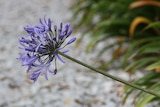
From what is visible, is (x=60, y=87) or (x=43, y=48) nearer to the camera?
(x=43, y=48)

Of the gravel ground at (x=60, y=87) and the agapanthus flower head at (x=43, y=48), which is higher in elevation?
the gravel ground at (x=60, y=87)

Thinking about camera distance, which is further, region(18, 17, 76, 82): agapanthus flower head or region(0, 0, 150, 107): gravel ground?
region(0, 0, 150, 107): gravel ground

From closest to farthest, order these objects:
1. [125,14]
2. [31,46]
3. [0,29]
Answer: [31,46] → [125,14] → [0,29]

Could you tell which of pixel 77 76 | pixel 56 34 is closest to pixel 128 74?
pixel 77 76

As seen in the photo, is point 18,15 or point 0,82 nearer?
point 0,82

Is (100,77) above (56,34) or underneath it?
above

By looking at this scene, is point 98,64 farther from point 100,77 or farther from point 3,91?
point 3,91

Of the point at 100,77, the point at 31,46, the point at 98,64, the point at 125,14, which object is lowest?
the point at 31,46

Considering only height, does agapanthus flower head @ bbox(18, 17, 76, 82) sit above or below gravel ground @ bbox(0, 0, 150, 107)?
below

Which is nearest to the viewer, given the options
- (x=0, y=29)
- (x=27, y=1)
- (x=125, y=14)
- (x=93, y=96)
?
(x=93, y=96)

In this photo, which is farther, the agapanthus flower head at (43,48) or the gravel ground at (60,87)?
the gravel ground at (60,87)

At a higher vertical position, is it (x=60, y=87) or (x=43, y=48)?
(x=60, y=87)
